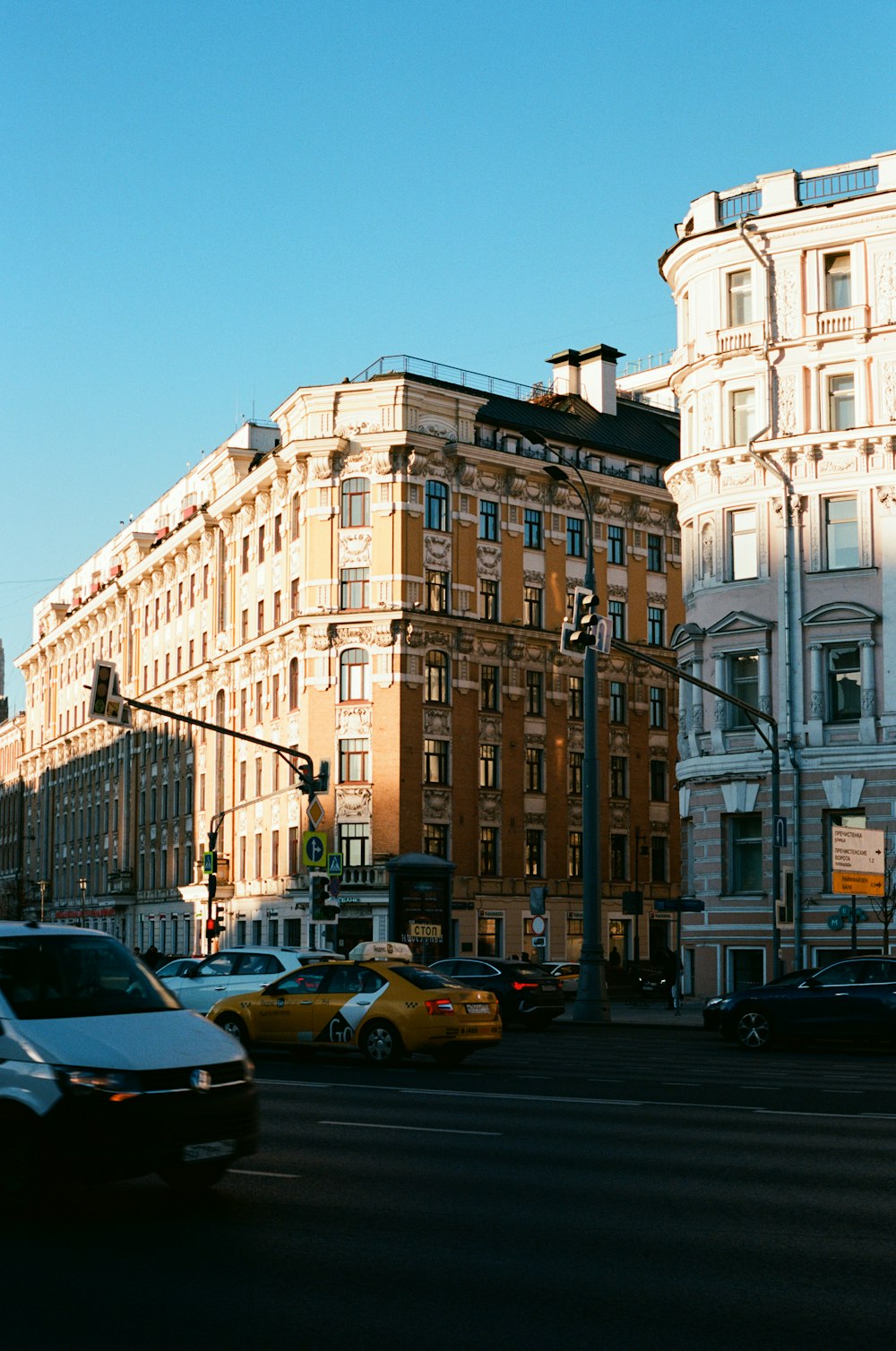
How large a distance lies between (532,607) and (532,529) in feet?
10.2

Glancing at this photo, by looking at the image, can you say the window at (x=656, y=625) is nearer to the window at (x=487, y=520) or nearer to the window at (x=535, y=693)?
the window at (x=535, y=693)

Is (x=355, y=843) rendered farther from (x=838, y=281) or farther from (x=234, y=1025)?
(x=234, y=1025)

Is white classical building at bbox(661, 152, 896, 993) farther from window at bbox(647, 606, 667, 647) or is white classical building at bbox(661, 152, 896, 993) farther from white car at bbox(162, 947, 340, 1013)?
window at bbox(647, 606, 667, 647)

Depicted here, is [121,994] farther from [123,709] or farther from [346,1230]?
[123,709]

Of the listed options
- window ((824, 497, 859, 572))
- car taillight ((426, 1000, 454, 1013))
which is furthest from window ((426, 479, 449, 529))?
car taillight ((426, 1000, 454, 1013))

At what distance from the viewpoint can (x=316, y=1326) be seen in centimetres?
706

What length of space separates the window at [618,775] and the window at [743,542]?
25.7 meters

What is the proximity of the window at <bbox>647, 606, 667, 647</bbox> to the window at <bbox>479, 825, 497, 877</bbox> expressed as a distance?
1231 cm

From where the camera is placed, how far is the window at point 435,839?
2379 inches

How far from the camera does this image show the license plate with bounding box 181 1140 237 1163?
9.48 metres

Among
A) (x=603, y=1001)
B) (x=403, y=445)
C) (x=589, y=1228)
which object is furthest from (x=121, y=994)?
(x=403, y=445)

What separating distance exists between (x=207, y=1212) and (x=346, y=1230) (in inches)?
39.3

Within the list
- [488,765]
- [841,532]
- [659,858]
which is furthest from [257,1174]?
[659,858]

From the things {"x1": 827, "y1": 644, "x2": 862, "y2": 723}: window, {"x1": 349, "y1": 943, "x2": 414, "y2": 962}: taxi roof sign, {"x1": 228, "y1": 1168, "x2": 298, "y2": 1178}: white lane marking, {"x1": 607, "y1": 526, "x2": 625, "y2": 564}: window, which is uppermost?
{"x1": 607, "y1": 526, "x2": 625, "y2": 564}: window
